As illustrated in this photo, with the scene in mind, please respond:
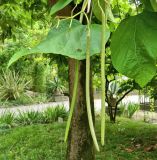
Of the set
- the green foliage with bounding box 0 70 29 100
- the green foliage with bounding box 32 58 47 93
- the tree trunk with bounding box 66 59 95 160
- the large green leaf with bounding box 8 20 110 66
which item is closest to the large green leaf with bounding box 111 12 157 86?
the large green leaf with bounding box 8 20 110 66

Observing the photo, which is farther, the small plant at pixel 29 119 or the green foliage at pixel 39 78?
the green foliage at pixel 39 78

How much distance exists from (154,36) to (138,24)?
1.3 inches

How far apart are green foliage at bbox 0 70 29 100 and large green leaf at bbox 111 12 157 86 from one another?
41.4 feet

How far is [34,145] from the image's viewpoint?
548cm

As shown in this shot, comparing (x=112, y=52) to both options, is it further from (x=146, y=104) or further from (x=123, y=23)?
(x=146, y=104)

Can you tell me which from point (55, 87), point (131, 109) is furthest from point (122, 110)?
point (55, 87)

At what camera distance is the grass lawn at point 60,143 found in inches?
181

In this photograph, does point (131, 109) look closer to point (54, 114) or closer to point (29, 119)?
point (54, 114)

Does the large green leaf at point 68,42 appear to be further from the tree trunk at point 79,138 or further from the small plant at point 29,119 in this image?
the small plant at point 29,119

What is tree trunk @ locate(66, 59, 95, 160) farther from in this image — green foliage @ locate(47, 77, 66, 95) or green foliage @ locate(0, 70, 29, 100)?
green foliage @ locate(47, 77, 66, 95)

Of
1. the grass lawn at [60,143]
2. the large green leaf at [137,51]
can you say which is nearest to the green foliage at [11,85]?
the grass lawn at [60,143]

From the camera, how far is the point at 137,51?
A: 518mm

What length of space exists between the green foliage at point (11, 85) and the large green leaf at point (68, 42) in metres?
12.6

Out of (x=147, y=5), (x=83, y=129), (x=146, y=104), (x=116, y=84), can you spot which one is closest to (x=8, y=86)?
(x=146, y=104)
